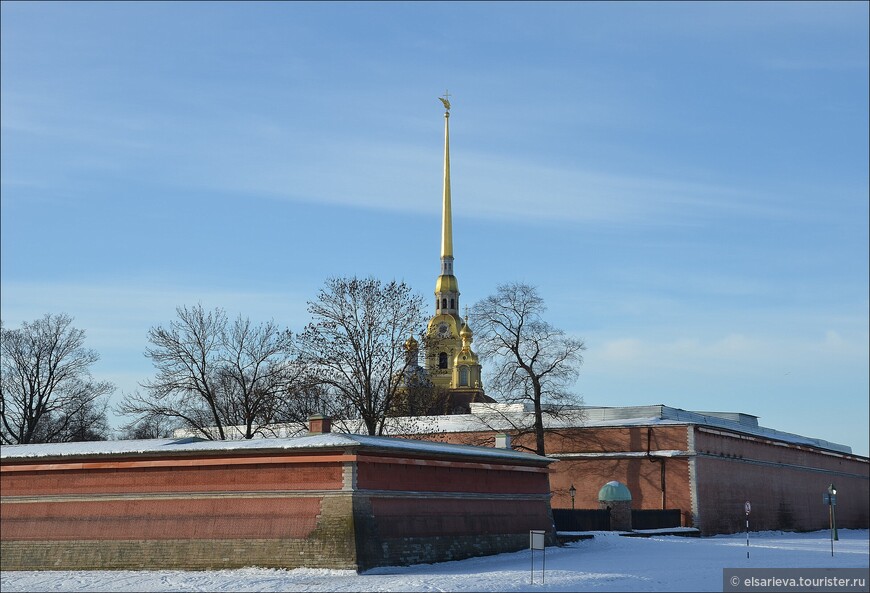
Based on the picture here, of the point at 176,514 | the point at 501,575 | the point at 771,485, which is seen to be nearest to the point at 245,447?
the point at 176,514

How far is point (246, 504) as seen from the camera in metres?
36.2

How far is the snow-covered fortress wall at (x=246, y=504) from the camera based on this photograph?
35125mm

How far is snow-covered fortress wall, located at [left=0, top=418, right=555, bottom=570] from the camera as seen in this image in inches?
1383

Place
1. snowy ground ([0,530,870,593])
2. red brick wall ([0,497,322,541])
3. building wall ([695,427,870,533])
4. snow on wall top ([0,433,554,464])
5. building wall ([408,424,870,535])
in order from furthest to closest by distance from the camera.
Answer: building wall ([695,427,870,533]), building wall ([408,424,870,535]), snow on wall top ([0,433,554,464]), red brick wall ([0,497,322,541]), snowy ground ([0,530,870,593])

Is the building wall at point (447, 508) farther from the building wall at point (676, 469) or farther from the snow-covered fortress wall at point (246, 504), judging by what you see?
the building wall at point (676, 469)

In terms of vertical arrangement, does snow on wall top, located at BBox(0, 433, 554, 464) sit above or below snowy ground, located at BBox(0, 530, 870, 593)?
above

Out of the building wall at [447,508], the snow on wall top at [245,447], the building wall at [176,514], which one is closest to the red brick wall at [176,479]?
the building wall at [176,514]

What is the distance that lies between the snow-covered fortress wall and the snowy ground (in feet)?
2.75

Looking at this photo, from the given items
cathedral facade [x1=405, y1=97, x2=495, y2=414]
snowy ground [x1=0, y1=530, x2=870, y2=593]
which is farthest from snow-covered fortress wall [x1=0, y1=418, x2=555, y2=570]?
cathedral facade [x1=405, y1=97, x2=495, y2=414]

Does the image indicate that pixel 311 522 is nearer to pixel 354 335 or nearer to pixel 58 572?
pixel 58 572

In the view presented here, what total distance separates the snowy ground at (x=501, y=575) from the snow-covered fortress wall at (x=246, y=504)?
0.84 m

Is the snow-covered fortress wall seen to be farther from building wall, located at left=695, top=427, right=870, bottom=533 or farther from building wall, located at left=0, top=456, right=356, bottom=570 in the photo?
building wall, located at left=695, top=427, right=870, bottom=533

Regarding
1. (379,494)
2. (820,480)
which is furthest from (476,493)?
(820,480)

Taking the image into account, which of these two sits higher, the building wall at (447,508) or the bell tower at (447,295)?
the bell tower at (447,295)
